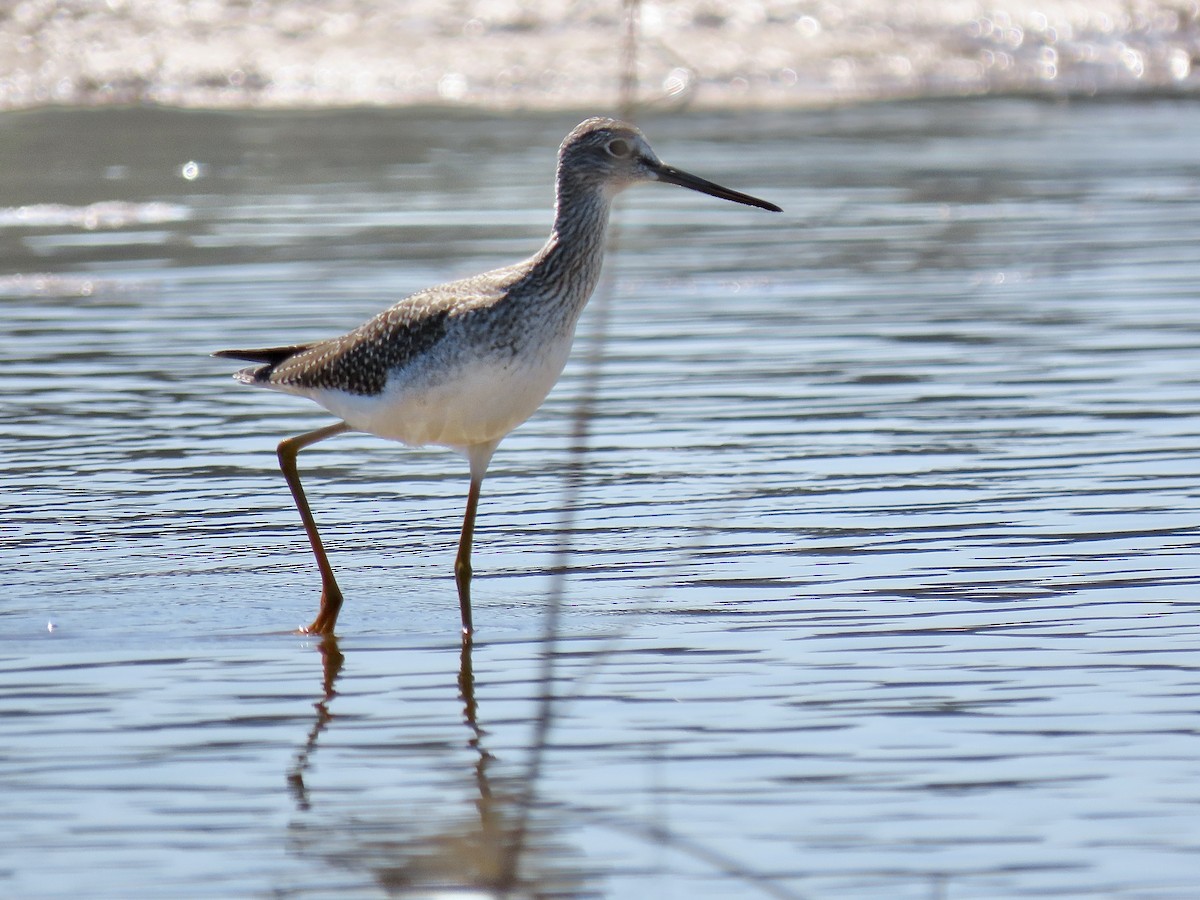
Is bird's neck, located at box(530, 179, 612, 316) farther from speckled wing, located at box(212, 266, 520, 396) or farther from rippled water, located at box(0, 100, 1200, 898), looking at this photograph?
rippled water, located at box(0, 100, 1200, 898)

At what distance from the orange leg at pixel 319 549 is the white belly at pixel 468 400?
0.49 m

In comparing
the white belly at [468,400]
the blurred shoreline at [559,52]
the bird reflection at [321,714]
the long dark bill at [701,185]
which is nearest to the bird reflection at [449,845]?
the bird reflection at [321,714]

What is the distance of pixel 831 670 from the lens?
6.27 m

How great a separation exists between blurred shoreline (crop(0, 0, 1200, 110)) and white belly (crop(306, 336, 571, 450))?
18.0 m

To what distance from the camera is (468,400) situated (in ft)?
22.0

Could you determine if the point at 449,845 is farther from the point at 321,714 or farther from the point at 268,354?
the point at 268,354

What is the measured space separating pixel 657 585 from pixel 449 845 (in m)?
2.34

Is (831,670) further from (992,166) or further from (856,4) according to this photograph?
(856,4)

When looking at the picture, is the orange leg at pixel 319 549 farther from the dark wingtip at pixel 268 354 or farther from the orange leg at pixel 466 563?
the orange leg at pixel 466 563

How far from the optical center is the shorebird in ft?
21.9

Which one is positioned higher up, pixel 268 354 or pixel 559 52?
pixel 559 52

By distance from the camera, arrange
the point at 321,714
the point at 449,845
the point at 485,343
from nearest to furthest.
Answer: the point at 449,845, the point at 321,714, the point at 485,343

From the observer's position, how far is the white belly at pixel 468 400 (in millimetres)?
6664

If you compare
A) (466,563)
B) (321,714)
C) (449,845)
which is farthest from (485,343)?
(449,845)
